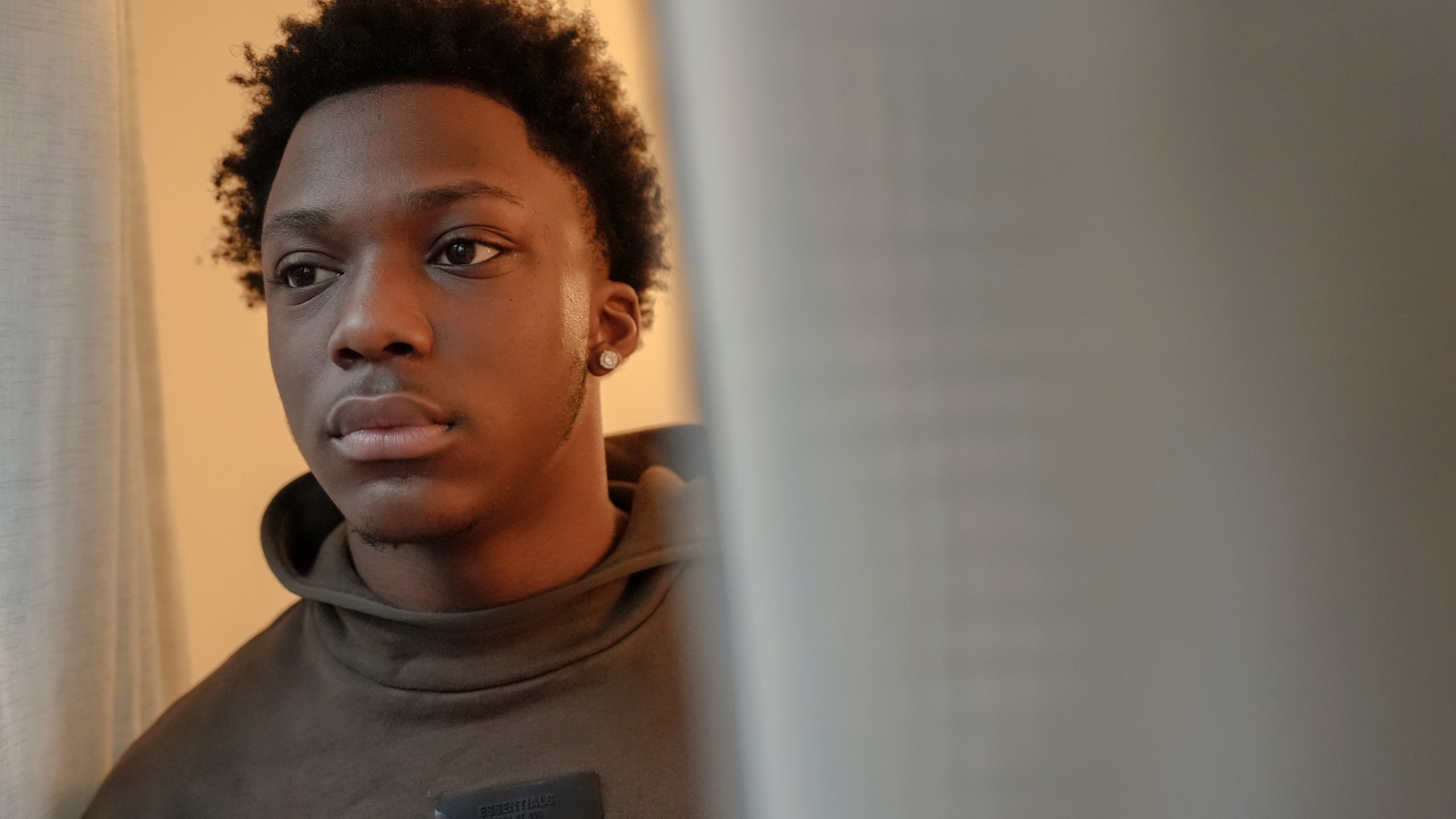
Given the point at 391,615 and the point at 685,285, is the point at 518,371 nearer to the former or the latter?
the point at 391,615

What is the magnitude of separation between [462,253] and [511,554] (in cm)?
22

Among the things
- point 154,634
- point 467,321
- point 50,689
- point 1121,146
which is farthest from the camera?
point 154,634

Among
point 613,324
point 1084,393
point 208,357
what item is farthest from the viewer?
point 208,357

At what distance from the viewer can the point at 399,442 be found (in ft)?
2.19

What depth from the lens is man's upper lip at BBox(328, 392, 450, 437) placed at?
0.67 meters

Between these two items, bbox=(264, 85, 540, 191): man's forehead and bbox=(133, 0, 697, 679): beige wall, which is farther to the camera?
bbox=(133, 0, 697, 679): beige wall

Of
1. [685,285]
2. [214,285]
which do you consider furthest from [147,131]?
[685,285]

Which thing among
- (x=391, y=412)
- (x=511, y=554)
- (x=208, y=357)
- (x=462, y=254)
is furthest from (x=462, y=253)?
(x=208, y=357)

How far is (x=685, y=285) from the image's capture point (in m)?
0.11

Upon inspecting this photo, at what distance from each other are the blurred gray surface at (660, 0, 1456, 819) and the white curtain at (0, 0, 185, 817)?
33.2 inches

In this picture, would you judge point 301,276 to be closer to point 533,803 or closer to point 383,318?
point 383,318

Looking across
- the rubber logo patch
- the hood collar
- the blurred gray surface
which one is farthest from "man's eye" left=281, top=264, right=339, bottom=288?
the blurred gray surface

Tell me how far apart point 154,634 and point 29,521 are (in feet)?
0.57

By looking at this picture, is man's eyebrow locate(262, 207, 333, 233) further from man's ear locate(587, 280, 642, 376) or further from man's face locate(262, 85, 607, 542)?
man's ear locate(587, 280, 642, 376)
